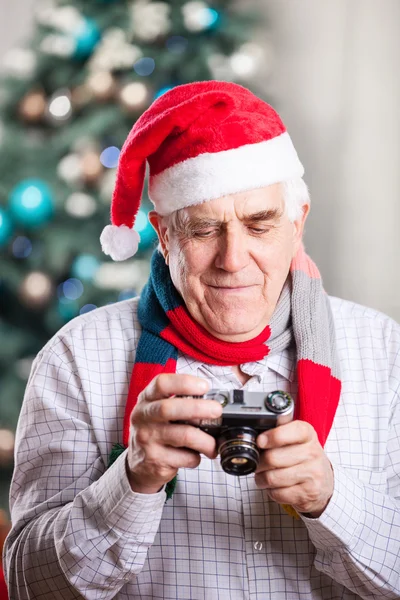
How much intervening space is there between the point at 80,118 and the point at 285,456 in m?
1.97

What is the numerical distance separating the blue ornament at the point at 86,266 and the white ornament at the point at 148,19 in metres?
0.84

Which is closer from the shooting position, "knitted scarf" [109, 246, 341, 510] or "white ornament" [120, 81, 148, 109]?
"knitted scarf" [109, 246, 341, 510]

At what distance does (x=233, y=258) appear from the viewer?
4.32ft

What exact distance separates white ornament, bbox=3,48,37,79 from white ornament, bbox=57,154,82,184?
358mm

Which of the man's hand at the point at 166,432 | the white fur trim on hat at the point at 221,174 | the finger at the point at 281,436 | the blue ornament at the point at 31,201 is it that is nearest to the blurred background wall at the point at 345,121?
the blue ornament at the point at 31,201

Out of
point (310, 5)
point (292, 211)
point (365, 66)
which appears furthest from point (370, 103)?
point (292, 211)

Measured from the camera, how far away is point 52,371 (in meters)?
1.47

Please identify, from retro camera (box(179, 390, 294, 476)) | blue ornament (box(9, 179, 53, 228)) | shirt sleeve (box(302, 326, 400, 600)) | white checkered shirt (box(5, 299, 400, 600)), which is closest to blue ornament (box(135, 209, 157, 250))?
blue ornament (box(9, 179, 53, 228))

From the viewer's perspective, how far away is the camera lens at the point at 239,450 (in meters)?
1.03

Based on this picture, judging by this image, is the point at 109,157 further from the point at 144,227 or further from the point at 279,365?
the point at 279,365

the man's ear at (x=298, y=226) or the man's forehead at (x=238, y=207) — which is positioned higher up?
the man's forehead at (x=238, y=207)

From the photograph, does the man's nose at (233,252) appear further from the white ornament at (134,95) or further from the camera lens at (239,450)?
the white ornament at (134,95)

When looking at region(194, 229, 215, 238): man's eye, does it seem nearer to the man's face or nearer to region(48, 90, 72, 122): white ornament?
the man's face

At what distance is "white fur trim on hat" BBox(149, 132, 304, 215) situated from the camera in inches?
52.5
